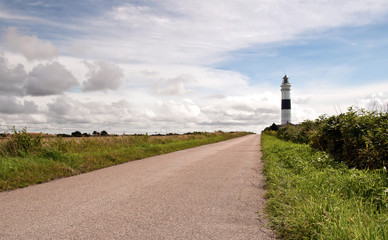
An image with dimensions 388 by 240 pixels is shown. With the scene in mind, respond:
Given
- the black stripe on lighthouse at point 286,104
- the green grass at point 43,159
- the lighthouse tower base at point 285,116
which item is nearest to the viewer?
the green grass at point 43,159

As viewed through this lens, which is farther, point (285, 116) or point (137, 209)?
point (285, 116)

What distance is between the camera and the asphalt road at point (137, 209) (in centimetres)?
414

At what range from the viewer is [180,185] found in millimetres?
7449

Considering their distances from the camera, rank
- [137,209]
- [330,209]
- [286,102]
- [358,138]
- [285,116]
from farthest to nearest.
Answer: [286,102] → [285,116] → [358,138] → [137,209] → [330,209]

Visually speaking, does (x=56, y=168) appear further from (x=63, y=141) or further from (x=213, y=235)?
(x=213, y=235)

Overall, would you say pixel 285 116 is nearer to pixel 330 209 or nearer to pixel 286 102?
pixel 286 102

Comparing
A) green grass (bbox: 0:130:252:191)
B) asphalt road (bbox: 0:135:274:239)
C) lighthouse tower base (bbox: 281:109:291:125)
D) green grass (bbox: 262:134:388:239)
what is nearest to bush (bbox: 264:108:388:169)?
green grass (bbox: 262:134:388:239)

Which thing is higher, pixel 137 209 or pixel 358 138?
pixel 358 138

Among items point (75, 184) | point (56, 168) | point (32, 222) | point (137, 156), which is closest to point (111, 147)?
point (137, 156)

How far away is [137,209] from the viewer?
5230mm

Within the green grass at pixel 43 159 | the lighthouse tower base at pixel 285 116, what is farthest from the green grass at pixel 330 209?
the lighthouse tower base at pixel 285 116

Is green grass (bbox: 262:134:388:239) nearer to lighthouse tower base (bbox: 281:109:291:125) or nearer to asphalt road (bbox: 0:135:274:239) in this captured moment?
asphalt road (bbox: 0:135:274:239)

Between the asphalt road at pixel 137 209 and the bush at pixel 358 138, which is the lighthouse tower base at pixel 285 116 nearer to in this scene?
the bush at pixel 358 138

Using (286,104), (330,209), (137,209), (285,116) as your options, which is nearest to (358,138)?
(330,209)
